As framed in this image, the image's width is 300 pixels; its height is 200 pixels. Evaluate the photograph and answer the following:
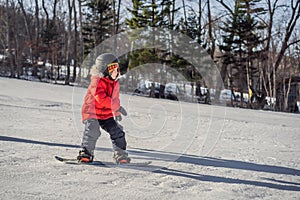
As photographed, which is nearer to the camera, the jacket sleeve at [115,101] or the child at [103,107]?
the child at [103,107]

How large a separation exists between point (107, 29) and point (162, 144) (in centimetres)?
2032

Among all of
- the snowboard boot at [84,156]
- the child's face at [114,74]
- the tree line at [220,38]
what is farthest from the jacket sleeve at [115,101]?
the tree line at [220,38]

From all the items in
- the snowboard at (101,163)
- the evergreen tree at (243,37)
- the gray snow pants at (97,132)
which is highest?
the evergreen tree at (243,37)

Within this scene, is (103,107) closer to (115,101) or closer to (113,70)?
(115,101)

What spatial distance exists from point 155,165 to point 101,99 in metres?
0.96

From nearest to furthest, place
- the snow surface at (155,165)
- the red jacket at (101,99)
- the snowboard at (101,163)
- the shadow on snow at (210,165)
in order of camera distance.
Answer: the snow surface at (155,165) → the shadow on snow at (210,165) → the red jacket at (101,99) → the snowboard at (101,163)

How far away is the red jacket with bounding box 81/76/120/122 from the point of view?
11.1 ft

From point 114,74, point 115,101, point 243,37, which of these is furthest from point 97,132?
point 243,37

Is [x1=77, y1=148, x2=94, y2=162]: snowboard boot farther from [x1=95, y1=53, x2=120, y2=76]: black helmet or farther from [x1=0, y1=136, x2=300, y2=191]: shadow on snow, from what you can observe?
[x1=95, y1=53, x2=120, y2=76]: black helmet

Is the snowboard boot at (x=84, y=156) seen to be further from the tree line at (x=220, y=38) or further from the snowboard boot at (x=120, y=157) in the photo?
the tree line at (x=220, y=38)

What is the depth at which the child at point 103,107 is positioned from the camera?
3420mm

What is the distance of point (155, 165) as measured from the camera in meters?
3.62

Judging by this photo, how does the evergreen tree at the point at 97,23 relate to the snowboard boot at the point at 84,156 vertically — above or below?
above

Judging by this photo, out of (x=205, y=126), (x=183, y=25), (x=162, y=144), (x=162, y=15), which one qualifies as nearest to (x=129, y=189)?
(x=162, y=144)
